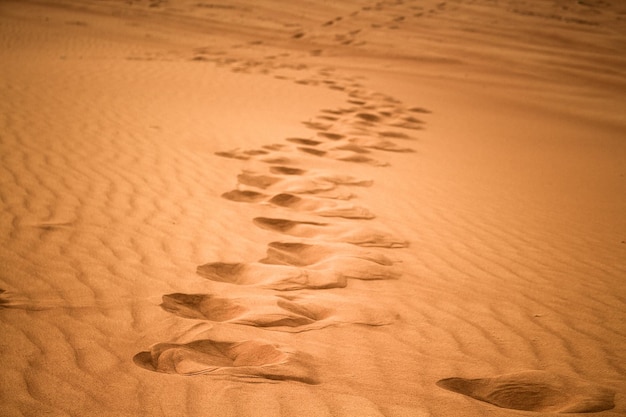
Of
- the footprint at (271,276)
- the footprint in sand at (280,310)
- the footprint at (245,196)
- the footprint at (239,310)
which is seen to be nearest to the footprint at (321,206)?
the footprint at (245,196)

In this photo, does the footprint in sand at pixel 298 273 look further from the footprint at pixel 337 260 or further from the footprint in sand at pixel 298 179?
the footprint in sand at pixel 298 179

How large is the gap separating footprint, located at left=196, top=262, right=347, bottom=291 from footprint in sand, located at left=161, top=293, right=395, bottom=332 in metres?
0.14

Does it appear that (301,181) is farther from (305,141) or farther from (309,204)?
(305,141)

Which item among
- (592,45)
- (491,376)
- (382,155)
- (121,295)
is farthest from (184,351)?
(592,45)

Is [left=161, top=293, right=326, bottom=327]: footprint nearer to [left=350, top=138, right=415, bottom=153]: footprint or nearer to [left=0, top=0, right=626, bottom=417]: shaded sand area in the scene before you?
[left=0, top=0, right=626, bottom=417]: shaded sand area

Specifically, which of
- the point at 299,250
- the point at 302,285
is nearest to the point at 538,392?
the point at 302,285

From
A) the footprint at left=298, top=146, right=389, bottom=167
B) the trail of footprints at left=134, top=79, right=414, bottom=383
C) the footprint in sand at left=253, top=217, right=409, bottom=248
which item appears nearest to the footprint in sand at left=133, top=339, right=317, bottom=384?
the trail of footprints at left=134, top=79, right=414, bottom=383

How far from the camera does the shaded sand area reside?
2.12 m

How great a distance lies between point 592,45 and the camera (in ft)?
46.7

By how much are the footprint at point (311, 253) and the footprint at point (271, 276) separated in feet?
0.52

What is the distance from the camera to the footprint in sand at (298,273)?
2.95 m

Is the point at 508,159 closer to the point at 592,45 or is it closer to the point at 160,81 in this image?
the point at 160,81

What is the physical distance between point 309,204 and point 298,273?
A: 1.21 metres

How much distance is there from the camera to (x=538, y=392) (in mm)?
2160
